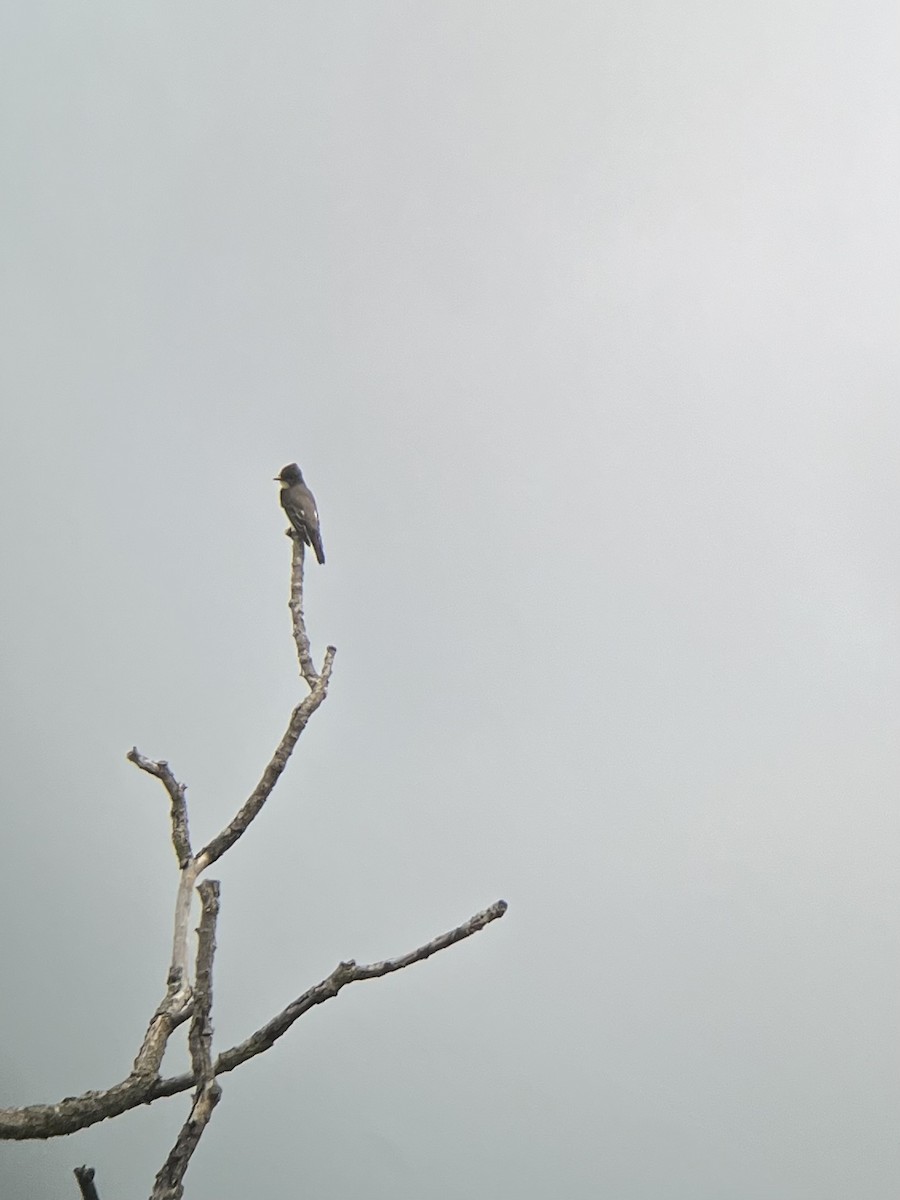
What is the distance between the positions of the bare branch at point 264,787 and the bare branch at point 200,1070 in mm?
168

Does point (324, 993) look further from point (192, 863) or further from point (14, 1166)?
point (14, 1166)

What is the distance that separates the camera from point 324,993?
90 cm

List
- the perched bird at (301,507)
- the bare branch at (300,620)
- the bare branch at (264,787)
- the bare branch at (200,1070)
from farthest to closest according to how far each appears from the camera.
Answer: the perched bird at (301,507)
the bare branch at (300,620)
the bare branch at (264,787)
the bare branch at (200,1070)

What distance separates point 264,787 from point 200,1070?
13.3 inches

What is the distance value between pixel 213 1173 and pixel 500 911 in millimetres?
12773

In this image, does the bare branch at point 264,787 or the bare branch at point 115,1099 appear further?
the bare branch at point 264,787

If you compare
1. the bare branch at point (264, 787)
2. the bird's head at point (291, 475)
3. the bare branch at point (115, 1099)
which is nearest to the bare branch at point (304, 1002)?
the bare branch at point (115, 1099)

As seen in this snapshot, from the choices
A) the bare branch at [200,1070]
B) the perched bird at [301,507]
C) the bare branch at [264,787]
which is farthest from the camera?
the perched bird at [301,507]

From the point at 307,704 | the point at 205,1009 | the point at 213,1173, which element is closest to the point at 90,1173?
the point at 205,1009

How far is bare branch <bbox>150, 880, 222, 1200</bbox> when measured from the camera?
735mm

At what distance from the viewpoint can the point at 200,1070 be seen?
0.78m

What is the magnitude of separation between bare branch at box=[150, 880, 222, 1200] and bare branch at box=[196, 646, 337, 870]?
168 mm

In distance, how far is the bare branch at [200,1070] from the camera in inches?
28.9

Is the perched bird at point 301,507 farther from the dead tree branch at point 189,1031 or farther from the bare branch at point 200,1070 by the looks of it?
the bare branch at point 200,1070
